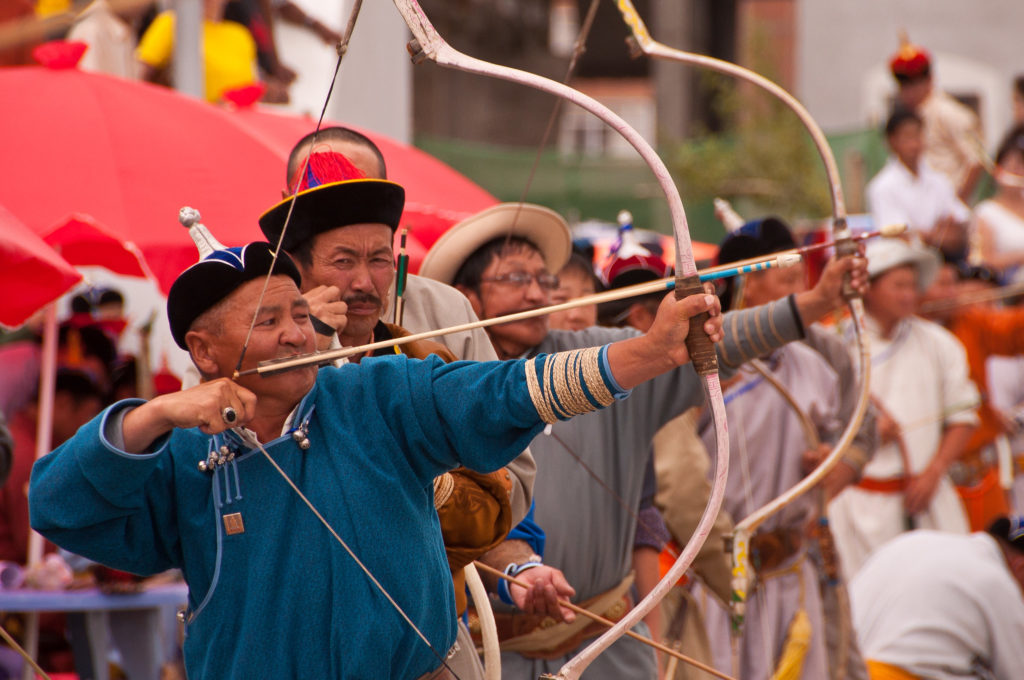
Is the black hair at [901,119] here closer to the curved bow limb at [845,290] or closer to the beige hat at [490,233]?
the curved bow limb at [845,290]

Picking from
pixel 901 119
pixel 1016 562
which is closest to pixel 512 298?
pixel 1016 562

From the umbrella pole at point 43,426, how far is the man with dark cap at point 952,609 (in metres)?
3.04

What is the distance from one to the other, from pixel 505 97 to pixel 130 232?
55.8 feet

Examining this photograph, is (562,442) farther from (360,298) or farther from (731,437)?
(731,437)

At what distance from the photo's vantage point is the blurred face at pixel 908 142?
8.28m

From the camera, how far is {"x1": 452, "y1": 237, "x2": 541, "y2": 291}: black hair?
3439 millimetres

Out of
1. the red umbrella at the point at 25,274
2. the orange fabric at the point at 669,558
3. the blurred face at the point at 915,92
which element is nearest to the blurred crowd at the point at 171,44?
the red umbrella at the point at 25,274

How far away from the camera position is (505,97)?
2084 centimetres

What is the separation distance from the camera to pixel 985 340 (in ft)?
23.9

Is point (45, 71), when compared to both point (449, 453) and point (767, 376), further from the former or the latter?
point (449, 453)

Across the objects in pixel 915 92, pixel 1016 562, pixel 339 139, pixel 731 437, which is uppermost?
pixel 915 92

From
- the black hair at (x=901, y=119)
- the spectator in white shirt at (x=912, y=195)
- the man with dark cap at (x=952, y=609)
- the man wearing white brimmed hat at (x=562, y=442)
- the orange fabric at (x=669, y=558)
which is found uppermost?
the black hair at (x=901, y=119)

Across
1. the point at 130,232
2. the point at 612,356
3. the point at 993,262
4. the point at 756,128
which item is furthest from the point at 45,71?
the point at 756,128

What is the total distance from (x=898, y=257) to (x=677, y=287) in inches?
160
